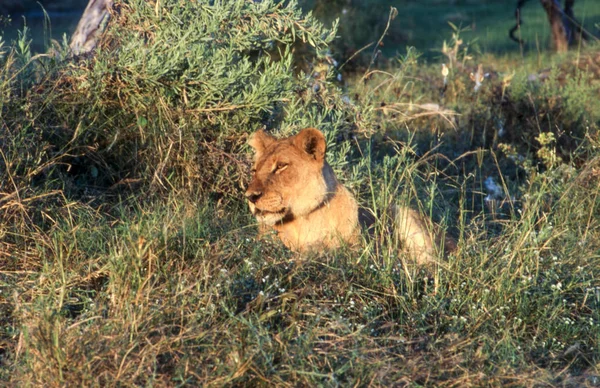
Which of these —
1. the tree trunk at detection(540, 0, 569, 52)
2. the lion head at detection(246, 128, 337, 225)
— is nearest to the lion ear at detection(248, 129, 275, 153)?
the lion head at detection(246, 128, 337, 225)

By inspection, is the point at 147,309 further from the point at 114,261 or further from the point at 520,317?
the point at 520,317

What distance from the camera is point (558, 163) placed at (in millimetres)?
6762

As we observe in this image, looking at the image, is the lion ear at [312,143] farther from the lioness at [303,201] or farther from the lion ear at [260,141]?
the lion ear at [260,141]

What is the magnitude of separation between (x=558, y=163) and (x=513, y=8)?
1247 cm

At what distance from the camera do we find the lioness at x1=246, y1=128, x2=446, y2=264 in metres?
4.27

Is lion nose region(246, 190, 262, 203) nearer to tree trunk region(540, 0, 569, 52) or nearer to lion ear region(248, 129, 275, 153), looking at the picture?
lion ear region(248, 129, 275, 153)

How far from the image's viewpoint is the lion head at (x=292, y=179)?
14.0 feet

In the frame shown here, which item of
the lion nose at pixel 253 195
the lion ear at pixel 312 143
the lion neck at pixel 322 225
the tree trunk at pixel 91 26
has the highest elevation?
the tree trunk at pixel 91 26

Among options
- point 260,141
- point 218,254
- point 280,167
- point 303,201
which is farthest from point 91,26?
point 218,254

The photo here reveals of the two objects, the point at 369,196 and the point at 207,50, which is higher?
the point at 207,50

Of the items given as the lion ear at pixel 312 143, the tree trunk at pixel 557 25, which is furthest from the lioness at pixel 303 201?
the tree trunk at pixel 557 25

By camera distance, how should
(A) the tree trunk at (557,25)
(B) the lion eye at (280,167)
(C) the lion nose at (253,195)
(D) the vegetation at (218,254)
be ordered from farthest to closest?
(A) the tree trunk at (557,25) → (B) the lion eye at (280,167) → (C) the lion nose at (253,195) → (D) the vegetation at (218,254)

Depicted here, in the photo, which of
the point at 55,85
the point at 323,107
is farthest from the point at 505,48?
the point at 55,85

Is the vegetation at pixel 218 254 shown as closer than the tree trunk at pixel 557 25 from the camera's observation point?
Yes
